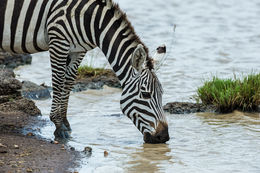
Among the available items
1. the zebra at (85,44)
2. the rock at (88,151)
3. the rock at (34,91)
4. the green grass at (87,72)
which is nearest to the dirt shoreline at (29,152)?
the rock at (88,151)

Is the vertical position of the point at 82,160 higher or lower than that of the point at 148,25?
lower

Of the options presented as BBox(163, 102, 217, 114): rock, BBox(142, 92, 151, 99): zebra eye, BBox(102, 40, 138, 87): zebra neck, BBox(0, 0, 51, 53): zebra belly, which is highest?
Result: BBox(0, 0, 51, 53): zebra belly

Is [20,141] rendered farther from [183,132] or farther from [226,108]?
[226,108]

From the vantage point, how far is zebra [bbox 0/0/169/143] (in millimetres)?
8414

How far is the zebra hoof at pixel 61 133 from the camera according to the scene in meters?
9.35

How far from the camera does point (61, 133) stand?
936 centimetres

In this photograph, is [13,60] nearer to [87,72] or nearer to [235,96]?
[87,72]

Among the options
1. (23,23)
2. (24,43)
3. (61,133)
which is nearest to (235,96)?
(61,133)

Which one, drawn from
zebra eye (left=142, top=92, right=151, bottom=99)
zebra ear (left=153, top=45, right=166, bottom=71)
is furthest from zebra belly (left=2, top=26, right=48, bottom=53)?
zebra eye (left=142, top=92, right=151, bottom=99)

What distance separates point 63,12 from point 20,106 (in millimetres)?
2513

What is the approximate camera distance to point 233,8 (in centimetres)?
2384

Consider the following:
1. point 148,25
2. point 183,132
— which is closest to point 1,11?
point 183,132

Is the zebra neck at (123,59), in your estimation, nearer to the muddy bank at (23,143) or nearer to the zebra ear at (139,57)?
the zebra ear at (139,57)

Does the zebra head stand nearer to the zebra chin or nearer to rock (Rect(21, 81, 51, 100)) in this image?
the zebra chin
